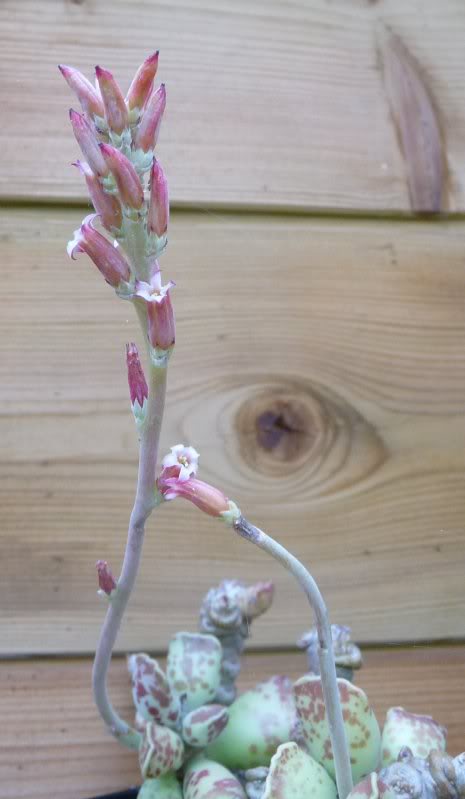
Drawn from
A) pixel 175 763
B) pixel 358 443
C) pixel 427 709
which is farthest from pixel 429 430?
pixel 175 763

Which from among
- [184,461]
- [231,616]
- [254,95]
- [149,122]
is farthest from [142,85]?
[254,95]

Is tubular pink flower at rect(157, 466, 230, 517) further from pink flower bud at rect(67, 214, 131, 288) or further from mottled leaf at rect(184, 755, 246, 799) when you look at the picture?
mottled leaf at rect(184, 755, 246, 799)

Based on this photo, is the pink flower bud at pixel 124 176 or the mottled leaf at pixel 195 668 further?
the mottled leaf at pixel 195 668

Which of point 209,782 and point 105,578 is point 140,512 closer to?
point 105,578

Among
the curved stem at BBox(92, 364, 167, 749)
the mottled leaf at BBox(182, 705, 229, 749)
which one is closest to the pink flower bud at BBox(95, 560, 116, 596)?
the curved stem at BBox(92, 364, 167, 749)

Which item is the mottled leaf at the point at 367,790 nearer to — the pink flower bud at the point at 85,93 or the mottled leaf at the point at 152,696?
the mottled leaf at the point at 152,696

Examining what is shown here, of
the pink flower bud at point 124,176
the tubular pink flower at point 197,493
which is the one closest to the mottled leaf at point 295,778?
the tubular pink flower at point 197,493
